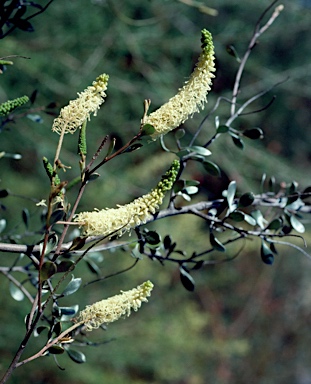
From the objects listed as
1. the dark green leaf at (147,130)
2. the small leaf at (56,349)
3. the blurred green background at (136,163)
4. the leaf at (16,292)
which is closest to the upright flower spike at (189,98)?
the dark green leaf at (147,130)

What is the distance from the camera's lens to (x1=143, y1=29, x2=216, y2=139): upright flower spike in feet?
0.80

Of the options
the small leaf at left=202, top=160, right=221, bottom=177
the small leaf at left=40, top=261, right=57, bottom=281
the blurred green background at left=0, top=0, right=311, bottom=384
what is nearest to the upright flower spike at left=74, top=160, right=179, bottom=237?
the small leaf at left=40, top=261, right=57, bottom=281

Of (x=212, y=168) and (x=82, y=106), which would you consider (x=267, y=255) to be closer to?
(x=212, y=168)

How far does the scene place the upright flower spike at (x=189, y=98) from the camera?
0.80 feet

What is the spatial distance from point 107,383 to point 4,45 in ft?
2.63

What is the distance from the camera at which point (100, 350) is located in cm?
134

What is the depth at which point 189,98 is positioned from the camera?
0.80 ft

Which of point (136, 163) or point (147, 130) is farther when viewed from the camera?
point (136, 163)

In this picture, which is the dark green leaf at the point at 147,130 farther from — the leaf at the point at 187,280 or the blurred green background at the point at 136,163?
the blurred green background at the point at 136,163

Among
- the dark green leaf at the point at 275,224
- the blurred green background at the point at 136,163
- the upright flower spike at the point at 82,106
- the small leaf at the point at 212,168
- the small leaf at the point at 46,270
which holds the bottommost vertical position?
the blurred green background at the point at 136,163

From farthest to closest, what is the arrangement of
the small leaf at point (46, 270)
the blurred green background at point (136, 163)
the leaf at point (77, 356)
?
1. the blurred green background at point (136, 163)
2. the leaf at point (77, 356)
3. the small leaf at point (46, 270)

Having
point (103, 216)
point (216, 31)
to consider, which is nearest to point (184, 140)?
point (216, 31)

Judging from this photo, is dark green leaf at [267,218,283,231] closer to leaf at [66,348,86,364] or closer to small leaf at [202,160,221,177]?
small leaf at [202,160,221,177]

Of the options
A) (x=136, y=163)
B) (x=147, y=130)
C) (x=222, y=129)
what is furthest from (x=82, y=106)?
(x=136, y=163)
